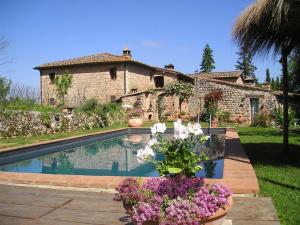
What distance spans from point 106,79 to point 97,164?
59.9 feet

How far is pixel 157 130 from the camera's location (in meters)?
3.13

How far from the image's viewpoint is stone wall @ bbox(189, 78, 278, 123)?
22.2 metres

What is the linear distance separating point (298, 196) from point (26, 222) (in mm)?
3580

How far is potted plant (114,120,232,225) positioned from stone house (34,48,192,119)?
21929 mm

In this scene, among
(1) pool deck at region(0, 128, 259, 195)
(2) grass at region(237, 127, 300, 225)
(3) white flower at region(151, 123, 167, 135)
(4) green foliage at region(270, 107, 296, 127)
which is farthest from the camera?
(4) green foliage at region(270, 107, 296, 127)

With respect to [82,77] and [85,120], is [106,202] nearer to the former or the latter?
[85,120]

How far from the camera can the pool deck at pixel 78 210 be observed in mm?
3484

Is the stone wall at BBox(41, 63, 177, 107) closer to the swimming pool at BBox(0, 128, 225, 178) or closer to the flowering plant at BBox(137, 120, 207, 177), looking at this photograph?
the swimming pool at BBox(0, 128, 225, 178)

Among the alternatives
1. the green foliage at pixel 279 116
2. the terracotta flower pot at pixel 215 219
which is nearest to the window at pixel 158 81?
the green foliage at pixel 279 116

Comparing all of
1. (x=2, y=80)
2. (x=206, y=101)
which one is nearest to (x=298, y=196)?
(x=206, y=101)

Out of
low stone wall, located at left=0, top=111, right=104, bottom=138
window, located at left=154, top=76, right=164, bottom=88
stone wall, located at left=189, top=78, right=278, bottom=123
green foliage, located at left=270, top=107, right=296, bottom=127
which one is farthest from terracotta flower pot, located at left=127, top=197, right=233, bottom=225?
window, located at left=154, top=76, right=164, bottom=88

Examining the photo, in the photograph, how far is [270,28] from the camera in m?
7.20

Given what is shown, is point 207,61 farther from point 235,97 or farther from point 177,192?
point 177,192

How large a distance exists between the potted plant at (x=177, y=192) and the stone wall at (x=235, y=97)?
20.4 m
